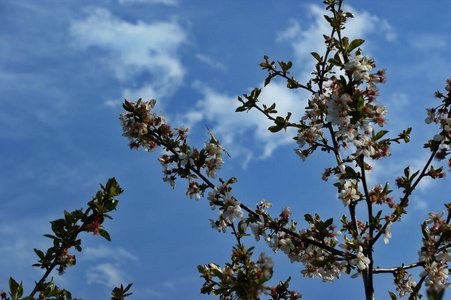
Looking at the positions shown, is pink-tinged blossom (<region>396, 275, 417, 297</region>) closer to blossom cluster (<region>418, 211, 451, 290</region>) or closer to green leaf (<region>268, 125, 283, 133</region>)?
blossom cluster (<region>418, 211, 451, 290</region>)

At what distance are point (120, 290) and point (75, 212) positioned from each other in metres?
1.04

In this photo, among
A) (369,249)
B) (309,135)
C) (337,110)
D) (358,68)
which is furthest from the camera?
(309,135)

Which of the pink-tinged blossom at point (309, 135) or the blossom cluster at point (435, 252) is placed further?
the pink-tinged blossom at point (309, 135)

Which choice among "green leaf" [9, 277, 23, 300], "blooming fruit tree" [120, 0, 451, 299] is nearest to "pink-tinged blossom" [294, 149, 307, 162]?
"blooming fruit tree" [120, 0, 451, 299]

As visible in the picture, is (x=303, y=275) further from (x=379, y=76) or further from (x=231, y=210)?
(x=379, y=76)

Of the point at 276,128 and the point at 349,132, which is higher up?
the point at 276,128

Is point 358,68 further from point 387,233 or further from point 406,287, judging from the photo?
point 406,287

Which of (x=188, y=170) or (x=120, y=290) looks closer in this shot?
(x=120, y=290)

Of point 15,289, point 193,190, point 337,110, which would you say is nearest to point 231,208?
point 193,190

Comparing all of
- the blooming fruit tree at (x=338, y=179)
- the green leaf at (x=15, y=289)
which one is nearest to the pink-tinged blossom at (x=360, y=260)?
the blooming fruit tree at (x=338, y=179)

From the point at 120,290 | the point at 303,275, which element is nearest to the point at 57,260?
the point at 120,290

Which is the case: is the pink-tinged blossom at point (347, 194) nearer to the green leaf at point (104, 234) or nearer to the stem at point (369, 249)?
the stem at point (369, 249)

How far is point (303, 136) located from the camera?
511 centimetres

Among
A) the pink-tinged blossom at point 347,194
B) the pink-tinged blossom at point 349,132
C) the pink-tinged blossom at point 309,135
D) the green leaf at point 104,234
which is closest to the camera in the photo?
the green leaf at point 104,234
